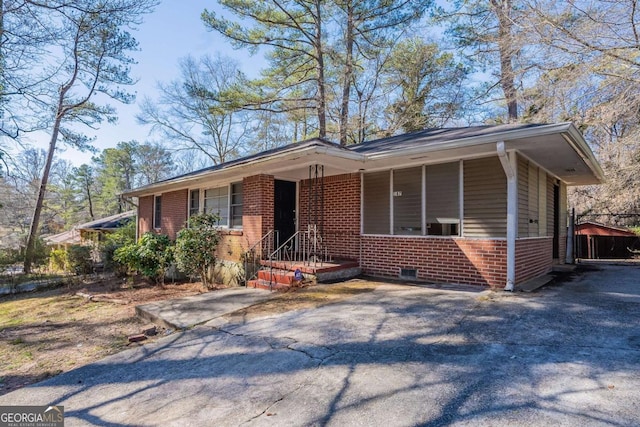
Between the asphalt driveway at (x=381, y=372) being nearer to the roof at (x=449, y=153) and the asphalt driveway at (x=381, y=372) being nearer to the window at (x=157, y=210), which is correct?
the roof at (x=449, y=153)

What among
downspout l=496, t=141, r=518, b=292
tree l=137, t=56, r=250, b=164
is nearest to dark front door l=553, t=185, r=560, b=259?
downspout l=496, t=141, r=518, b=292

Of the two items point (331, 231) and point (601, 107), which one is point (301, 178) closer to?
point (331, 231)

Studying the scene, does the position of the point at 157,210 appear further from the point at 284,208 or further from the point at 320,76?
the point at 320,76

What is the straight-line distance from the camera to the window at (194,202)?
35.8 ft

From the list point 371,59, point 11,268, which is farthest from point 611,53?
point 11,268

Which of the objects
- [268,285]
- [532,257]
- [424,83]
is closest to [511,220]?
[532,257]

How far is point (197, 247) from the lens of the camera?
7758 mm

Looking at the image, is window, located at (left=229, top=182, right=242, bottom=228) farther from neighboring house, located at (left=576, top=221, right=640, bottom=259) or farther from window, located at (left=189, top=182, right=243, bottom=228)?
neighboring house, located at (left=576, top=221, right=640, bottom=259)

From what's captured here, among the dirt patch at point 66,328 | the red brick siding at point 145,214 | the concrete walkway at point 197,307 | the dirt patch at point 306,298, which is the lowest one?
the dirt patch at point 66,328

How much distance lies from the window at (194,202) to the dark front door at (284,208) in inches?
136

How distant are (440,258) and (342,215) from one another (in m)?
2.53

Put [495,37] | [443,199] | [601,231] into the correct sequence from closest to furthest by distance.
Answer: [443,199], [495,37], [601,231]

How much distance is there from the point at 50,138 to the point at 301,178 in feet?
43.6

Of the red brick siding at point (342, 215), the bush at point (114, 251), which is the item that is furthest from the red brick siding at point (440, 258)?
the bush at point (114, 251)
